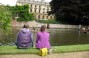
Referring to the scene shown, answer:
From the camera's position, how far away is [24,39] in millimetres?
15844

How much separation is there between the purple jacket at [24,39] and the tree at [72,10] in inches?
2237

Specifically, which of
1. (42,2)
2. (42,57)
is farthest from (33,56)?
(42,2)

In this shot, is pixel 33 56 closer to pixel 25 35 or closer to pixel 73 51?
pixel 25 35

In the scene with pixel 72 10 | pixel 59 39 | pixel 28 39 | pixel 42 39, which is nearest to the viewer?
pixel 42 39

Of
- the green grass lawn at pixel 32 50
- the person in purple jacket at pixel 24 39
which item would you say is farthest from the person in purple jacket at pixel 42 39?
the person in purple jacket at pixel 24 39

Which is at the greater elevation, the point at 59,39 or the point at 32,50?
the point at 32,50

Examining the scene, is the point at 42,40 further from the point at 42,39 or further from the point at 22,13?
the point at 22,13

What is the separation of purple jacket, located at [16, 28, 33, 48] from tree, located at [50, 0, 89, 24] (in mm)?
56810

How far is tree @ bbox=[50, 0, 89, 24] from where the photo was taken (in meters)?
72.8

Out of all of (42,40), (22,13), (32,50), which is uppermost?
(42,40)

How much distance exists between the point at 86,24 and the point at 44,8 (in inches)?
1836

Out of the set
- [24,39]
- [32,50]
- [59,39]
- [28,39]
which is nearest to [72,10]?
A: [59,39]

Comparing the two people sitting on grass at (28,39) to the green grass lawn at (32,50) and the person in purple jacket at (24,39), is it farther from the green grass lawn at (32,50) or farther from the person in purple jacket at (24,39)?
the green grass lawn at (32,50)

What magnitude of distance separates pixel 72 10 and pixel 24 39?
57.6 m
